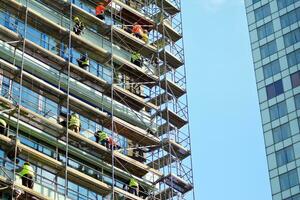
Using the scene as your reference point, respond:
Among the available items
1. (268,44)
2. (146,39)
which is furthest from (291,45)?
(146,39)

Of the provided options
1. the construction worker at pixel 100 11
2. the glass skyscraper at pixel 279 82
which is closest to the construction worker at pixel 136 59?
the construction worker at pixel 100 11

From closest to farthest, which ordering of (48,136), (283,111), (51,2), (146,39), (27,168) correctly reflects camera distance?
(27,168)
(48,136)
(51,2)
(146,39)
(283,111)

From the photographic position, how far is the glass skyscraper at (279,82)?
2872 inches

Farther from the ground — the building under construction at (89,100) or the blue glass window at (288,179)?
the blue glass window at (288,179)

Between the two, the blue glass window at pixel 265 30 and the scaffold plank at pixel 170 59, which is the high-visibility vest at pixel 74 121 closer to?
the scaffold plank at pixel 170 59

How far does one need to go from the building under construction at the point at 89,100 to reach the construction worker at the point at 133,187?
100 millimetres

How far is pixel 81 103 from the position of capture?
133ft

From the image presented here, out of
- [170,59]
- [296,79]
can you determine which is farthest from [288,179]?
[170,59]

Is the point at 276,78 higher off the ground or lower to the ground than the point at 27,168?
higher

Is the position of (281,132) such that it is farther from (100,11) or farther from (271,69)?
(100,11)

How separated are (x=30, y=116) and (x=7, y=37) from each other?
4011 mm

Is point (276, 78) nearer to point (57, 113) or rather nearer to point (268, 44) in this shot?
point (268, 44)

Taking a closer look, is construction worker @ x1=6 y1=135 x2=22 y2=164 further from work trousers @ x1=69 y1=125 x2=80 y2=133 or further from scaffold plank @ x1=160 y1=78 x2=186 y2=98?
scaffold plank @ x1=160 y1=78 x2=186 y2=98

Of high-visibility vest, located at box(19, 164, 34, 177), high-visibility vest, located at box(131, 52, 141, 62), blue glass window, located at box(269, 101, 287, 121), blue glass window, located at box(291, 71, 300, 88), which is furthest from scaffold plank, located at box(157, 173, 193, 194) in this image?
blue glass window, located at box(291, 71, 300, 88)
